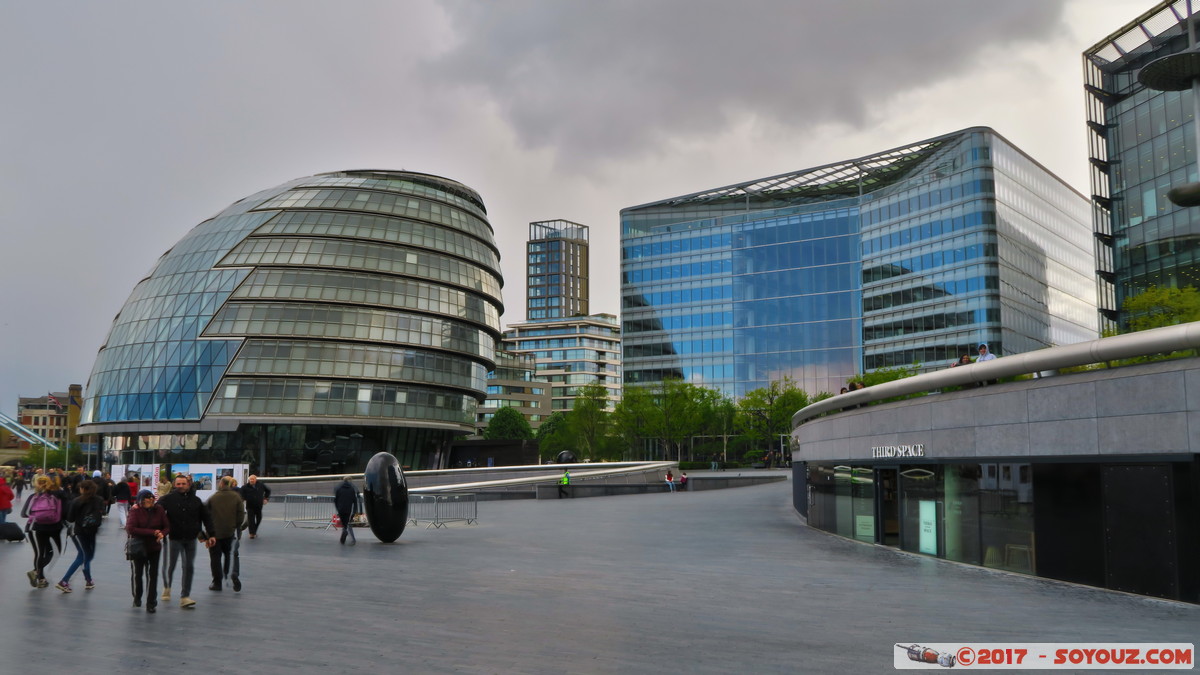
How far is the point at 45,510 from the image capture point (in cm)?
1407

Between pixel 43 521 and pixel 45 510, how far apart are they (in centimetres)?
19

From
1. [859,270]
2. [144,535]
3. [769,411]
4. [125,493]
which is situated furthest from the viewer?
[859,270]

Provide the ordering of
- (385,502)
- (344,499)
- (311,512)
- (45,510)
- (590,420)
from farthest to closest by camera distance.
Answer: (590,420) < (311,512) < (344,499) < (385,502) < (45,510)

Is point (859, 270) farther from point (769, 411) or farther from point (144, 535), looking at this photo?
point (144, 535)

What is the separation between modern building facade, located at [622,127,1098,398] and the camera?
94.0 meters

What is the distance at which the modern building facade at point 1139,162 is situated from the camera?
57.2 meters

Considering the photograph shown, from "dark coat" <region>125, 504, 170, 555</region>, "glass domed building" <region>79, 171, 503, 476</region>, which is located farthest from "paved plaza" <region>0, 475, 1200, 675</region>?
"glass domed building" <region>79, 171, 503, 476</region>

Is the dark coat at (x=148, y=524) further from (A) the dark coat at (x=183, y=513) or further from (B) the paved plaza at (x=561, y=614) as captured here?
(B) the paved plaza at (x=561, y=614)

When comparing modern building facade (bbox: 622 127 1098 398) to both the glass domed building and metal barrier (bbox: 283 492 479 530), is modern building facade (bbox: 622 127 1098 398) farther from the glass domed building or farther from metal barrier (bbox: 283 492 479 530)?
metal barrier (bbox: 283 492 479 530)

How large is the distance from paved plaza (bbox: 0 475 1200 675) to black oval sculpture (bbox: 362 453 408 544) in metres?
2.15

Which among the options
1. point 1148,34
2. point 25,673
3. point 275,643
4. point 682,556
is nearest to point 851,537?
point 682,556

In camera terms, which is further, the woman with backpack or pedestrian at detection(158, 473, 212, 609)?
the woman with backpack

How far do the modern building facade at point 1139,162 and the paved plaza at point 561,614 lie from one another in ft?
163

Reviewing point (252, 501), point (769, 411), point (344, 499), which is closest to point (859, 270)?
point (769, 411)
